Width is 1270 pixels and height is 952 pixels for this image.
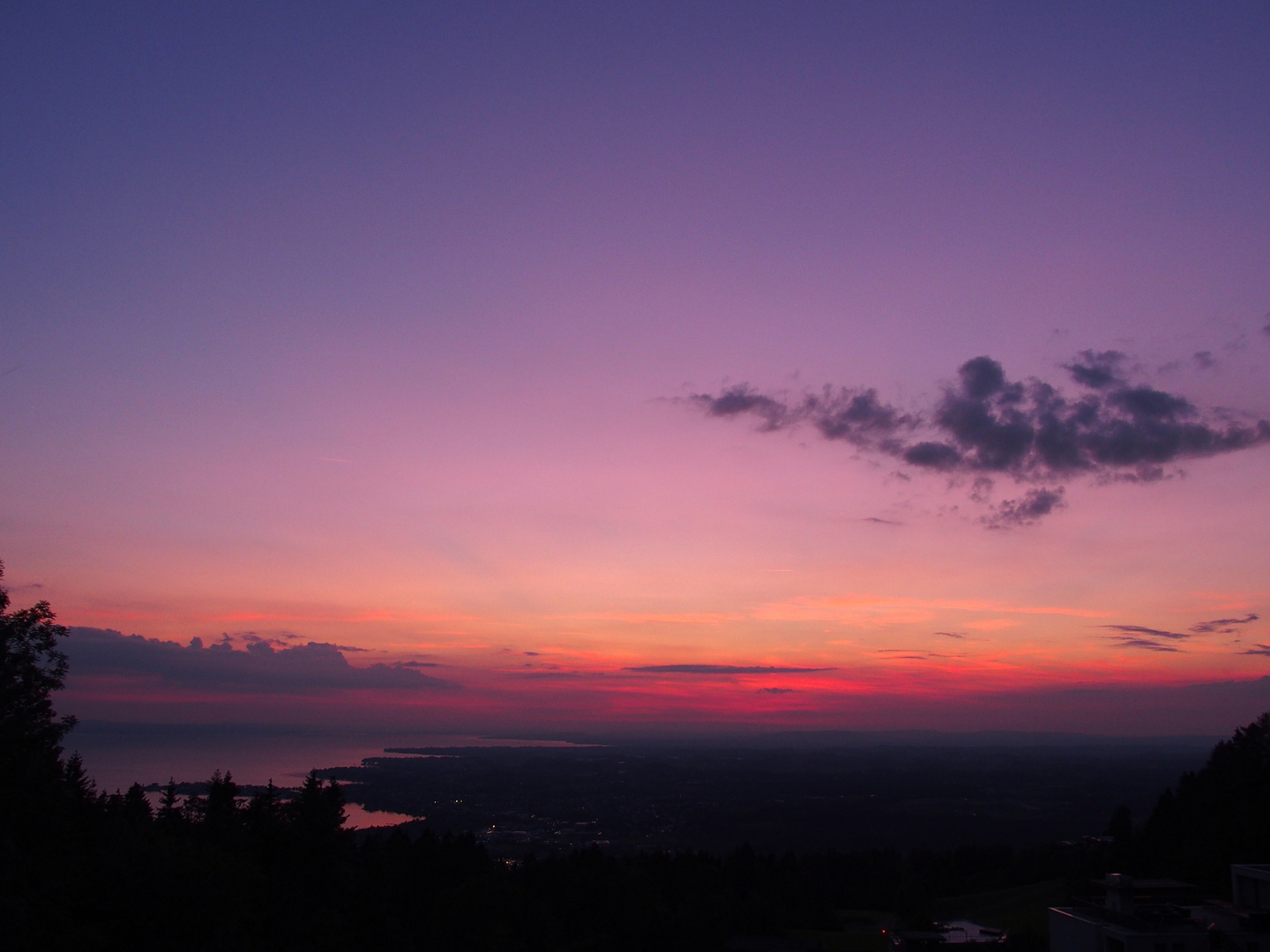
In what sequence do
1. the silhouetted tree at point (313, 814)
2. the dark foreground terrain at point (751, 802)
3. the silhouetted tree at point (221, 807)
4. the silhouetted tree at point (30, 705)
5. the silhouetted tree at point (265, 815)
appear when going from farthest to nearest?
the dark foreground terrain at point (751, 802)
the silhouetted tree at point (221, 807)
the silhouetted tree at point (265, 815)
the silhouetted tree at point (313, 814)
the silhouetted tree at point (30, 705)

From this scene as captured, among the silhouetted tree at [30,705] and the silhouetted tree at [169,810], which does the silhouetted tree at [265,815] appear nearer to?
the silhouetted tree at [169,810]

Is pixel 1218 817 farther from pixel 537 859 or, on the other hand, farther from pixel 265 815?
pixel 265 815

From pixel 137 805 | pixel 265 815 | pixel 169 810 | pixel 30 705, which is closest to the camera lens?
pixel 30 705

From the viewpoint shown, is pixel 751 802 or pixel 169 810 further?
pixel 751 802

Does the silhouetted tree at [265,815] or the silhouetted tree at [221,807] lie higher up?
the silhouetted tree at [265,815]

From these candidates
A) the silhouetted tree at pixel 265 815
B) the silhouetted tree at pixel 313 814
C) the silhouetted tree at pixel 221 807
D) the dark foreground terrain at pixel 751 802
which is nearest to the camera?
the silhouetted tree at pixel 313 814

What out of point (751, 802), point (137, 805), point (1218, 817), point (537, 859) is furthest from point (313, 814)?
point (751, 802)

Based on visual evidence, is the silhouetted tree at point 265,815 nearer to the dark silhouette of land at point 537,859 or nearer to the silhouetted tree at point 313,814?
the dark silhouette of land at point 537,859

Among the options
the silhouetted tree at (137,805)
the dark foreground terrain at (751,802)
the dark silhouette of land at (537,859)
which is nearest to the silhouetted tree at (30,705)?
the dark silhouette of land at (537,859)

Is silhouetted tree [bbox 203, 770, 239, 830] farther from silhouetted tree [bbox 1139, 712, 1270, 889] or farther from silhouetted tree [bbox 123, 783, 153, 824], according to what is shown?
silhouetted tree [bbox 1139, 712, 1270, 889]

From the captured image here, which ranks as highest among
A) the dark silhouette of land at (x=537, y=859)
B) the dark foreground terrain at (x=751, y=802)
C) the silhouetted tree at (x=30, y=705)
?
the silhouetted tree at (x=30, y=705)

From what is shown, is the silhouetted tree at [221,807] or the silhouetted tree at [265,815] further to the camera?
the silhouetted tree at [221,807]

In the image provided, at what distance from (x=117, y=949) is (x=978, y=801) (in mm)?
126751

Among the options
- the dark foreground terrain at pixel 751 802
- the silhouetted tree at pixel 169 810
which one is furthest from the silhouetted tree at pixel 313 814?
the dark foreground terrain at pixel 751 802
